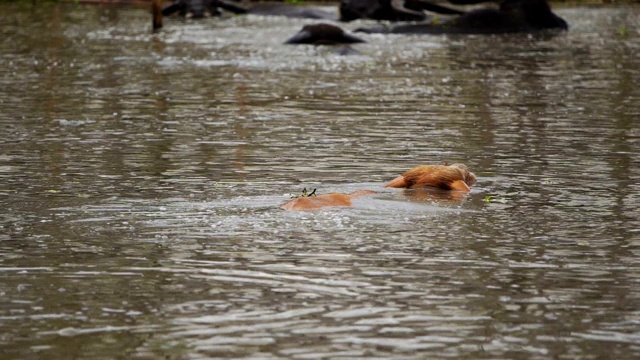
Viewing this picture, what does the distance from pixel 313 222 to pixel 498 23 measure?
30.5 metres

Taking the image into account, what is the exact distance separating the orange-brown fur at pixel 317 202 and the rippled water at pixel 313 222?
0.12 m

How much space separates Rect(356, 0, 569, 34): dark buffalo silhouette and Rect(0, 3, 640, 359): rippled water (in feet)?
51.3

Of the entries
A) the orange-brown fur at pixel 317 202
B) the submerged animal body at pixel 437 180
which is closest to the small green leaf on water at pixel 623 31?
the submerged animal body at pixel 437 180

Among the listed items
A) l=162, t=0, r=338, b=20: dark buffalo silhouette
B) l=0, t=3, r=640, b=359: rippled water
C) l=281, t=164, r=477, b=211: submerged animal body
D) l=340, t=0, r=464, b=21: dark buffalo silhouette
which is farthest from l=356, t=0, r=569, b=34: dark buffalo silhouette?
l=281, t=164, r=477, b=211: submerged animal body

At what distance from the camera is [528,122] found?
18.4 m

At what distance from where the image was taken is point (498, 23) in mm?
40438

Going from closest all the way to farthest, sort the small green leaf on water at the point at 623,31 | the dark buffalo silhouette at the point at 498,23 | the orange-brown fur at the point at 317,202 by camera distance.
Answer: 1. the orange-brown fur at the point at 317,202
2. the small green leaf on water at the point at 623,31
3. the dark buffalo silhouette at the point at 498,23

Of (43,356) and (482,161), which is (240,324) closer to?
(43,356)

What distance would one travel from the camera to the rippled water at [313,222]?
756 centimetres

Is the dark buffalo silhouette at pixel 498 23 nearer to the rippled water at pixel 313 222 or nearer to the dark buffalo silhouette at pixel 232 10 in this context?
the dark buffalo silhouette at pixel 232 10

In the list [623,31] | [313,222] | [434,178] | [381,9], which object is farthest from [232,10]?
[313,222]

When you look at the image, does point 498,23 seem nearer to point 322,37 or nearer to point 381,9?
point 381,9

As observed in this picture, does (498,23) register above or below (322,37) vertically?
below

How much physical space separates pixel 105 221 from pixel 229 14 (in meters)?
41.8
